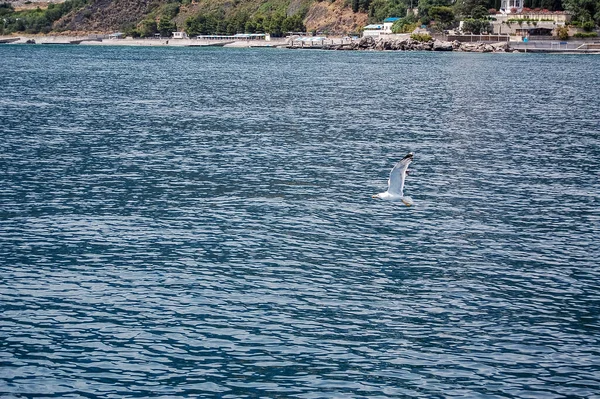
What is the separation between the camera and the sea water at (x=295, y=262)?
22.0 meters

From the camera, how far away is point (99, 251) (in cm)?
3192

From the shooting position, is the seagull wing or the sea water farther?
the seagull wing

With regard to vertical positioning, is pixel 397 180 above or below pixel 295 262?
above

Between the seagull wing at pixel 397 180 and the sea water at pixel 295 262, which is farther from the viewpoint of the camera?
the seagull wing at pixel 397 180

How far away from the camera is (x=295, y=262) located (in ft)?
101

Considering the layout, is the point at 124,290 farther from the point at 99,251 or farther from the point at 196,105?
the point at 196,105

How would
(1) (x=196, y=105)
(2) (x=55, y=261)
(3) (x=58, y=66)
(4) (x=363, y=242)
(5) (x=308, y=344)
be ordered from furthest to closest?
(3) (x=58, y=66) → (1) (x=196, y=105) → (4) (x=363, y=242) → (2) (x=55, y=261) → (5) (x=308, y=344)

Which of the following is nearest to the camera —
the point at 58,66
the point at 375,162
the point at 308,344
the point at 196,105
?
the point at 308,344

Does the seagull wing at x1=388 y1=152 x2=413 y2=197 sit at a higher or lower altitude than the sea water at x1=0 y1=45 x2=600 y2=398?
higher

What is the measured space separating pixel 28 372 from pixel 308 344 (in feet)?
24.2

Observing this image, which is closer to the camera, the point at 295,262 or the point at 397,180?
the point at 295,262

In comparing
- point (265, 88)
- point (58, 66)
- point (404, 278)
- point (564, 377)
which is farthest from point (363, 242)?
point (58, 66)

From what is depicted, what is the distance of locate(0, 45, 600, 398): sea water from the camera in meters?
22.0

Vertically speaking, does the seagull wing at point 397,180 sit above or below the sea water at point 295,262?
above
